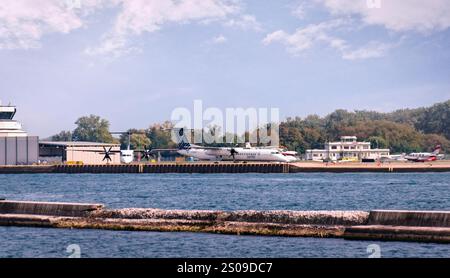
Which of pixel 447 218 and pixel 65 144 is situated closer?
pixel 447 218

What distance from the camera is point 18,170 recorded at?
160375 mm

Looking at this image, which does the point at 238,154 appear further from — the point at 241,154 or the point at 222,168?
the point at 222,168

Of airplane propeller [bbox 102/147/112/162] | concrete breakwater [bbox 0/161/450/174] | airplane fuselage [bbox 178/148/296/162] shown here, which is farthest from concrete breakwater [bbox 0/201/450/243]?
airplane propeller [bbox 102/147/112/162]

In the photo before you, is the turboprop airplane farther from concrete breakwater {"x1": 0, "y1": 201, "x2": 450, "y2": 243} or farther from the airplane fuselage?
concrete breakwater {"x1": 0, "y1": 201, "x2": 450, "y2": 243}

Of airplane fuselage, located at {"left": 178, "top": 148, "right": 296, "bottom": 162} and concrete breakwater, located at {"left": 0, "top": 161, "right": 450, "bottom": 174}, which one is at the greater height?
airplane fuselage, located at {"left": 178, "top": 148, "right": 296, "bottom": 162}

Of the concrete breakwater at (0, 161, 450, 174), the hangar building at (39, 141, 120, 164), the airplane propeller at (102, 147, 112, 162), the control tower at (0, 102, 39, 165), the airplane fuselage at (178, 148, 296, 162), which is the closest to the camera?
the concrete breakwater at (0, 161, 450, 174)

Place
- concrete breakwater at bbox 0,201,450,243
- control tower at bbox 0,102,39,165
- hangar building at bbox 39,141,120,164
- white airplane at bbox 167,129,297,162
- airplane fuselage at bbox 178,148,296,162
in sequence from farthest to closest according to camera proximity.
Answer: hangar building at bbox 39,141,120,164 < white airplane at bbox 167,129,297,162 < airplane fuselage at bbox 178,148,296,162 < control tower at bbox 0,102,39,165 < concrete breakwater at bbox 0,201,450,243

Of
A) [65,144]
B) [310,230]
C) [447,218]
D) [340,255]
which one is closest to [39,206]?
[310,230]

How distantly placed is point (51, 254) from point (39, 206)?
42.5 feet

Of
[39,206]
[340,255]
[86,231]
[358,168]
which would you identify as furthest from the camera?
[358,168]

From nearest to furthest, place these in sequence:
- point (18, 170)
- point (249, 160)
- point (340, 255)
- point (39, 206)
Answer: point (340, 255), point (39, 206), point (18, 170), point (249, 160)

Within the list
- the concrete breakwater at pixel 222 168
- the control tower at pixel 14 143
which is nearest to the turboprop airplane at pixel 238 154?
the concrete breakwater at pixel 222 168

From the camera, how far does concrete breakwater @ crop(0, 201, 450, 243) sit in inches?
1286
